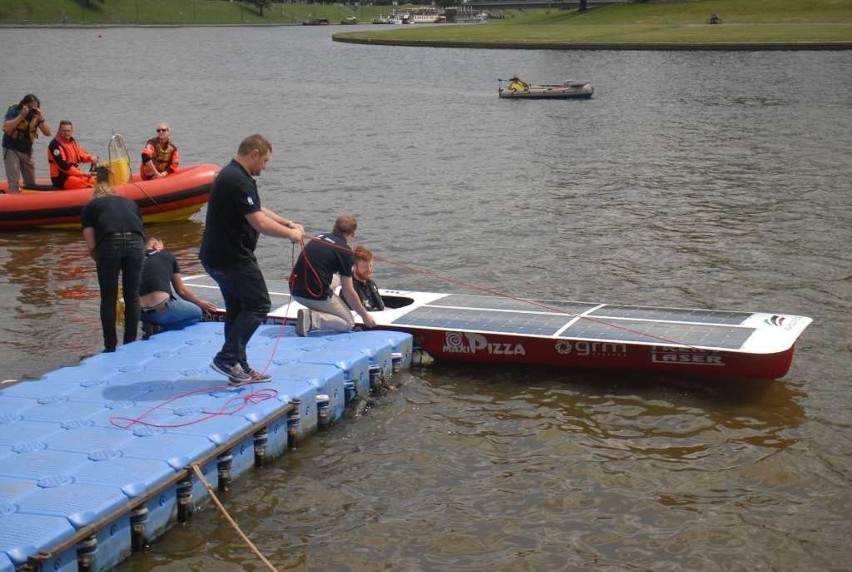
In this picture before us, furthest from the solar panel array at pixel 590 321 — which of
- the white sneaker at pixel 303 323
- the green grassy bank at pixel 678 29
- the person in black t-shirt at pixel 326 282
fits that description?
the green grassy bank at pixel 678 29

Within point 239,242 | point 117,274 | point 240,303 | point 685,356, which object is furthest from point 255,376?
point 685,356

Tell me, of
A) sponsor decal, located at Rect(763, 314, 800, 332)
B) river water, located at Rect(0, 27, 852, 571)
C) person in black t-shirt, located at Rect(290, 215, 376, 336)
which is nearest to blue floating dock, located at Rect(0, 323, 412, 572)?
person in black t-shirt, located at Rect(290, 215, 376, 336)

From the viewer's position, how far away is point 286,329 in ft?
41.1

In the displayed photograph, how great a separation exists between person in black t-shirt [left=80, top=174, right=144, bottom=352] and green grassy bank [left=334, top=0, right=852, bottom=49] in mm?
63415

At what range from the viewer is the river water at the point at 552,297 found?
8.92 m

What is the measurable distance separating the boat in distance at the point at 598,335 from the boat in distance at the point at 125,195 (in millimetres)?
7155

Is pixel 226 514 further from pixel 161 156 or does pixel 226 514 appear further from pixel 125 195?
pixel 161 156

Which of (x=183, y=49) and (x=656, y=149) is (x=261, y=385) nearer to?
(x=656, y=149)

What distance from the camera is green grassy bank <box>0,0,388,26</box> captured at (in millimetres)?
131750

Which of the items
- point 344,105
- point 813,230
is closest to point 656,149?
point 813,230

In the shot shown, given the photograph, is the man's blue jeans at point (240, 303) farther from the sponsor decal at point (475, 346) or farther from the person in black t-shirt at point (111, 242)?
the sponsor decal at point (475, 346)

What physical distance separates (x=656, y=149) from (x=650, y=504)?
23780mm

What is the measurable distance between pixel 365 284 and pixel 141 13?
141 metres

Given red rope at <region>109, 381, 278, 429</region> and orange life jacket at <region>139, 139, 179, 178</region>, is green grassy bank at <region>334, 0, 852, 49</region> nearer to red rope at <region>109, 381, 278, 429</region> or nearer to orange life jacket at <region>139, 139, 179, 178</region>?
orange life jacket at <region>139, 139, 179, 178</region>
